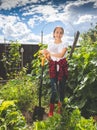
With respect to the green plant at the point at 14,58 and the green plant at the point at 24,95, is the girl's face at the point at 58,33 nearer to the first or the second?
the green plant at the point at 24,95

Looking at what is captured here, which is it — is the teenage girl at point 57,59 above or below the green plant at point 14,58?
above

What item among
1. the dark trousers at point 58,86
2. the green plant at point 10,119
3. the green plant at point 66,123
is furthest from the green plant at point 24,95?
the green plant at point 66,123

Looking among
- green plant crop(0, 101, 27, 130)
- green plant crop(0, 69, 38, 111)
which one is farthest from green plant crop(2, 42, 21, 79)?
green plant crop(0, 101, 27, 130)

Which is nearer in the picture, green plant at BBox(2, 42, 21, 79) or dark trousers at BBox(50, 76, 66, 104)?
dark trousers at BBox(50, 76, 66, 104)

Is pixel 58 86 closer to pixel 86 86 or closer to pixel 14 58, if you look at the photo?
pixel 86 86

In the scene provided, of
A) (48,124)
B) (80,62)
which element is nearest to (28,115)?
(80,62)

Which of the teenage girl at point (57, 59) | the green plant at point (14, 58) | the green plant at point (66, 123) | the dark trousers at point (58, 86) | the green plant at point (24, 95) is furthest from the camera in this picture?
the green plant at point (14, 58)

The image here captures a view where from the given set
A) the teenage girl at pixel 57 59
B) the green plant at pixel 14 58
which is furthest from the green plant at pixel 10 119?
the green plant at pixel 14 58

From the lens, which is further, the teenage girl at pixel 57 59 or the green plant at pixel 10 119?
the teenage girl at pixel 57 59

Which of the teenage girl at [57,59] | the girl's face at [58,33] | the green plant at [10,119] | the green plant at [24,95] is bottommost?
the green plant at [24,95]

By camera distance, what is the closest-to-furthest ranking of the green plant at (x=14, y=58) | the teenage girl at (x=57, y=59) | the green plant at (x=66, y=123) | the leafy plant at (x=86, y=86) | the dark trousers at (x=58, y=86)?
1. the green plant at (x=66, y=123)
2. the teenage girl at (x=57, y=59)
3. the dark trousers at (x=58, y=86)
4. the leafy plant at (x=86, y=86)
5. the green plant at (x=14, y=58)

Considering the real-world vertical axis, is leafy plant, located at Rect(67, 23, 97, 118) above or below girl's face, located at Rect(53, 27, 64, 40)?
below

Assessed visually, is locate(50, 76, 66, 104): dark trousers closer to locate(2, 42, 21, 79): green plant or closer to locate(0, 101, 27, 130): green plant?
locate(0, 101, 27, 130): green plant

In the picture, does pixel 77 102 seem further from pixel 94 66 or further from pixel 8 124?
pixel 8 124
